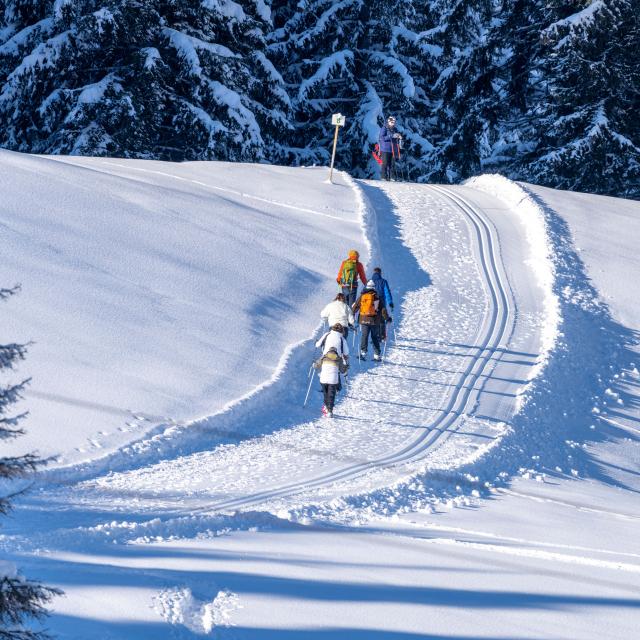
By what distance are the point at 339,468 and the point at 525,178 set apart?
84.7 feet

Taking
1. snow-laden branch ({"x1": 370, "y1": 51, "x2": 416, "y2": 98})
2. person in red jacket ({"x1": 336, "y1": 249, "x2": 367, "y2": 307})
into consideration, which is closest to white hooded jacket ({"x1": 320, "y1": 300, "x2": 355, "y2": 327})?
person in red jacket ({"x1": 336, "y1": 249, "x2": 367, "y2": 307})

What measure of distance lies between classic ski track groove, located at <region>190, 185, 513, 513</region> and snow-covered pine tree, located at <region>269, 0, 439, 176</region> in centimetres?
867

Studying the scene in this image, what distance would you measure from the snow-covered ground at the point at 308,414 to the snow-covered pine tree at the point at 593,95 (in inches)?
160

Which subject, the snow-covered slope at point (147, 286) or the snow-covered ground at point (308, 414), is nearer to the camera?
the snow-covered ground at point (308, 414)

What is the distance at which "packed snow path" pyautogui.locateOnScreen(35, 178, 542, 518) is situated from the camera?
35.5ft

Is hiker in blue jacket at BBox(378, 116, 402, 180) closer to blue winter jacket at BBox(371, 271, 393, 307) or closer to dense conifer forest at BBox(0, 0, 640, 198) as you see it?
dense conifer forest at BBox(0, 0, 640, 198)

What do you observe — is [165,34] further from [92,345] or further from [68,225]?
[92,345]

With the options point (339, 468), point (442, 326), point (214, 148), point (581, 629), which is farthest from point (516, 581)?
point (214, 148)

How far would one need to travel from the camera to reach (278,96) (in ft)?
110

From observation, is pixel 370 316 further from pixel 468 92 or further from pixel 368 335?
pixel 468 92

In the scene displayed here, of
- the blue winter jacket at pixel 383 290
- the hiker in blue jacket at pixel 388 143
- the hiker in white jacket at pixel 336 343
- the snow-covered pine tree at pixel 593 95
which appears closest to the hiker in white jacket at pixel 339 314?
the hiker in white jacket at pixel 336 343

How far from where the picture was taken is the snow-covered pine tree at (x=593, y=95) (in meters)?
29.9

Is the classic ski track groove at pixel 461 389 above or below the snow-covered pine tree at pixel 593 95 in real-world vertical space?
below

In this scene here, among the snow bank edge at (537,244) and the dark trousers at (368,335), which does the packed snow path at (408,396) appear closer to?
the snow bank edge at (537,244)
